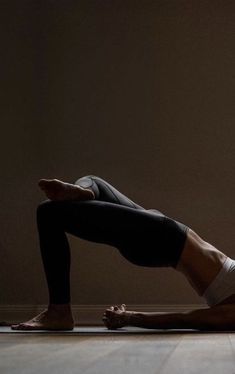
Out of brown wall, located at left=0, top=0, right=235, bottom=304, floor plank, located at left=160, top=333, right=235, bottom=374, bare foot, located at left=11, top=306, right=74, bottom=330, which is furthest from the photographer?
brown wall, located at left=0, top=0, right=235, bottom=304

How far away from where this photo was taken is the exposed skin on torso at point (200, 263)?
255 centimetres

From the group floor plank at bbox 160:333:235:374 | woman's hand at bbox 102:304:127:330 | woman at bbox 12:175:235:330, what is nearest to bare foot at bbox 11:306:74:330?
woman at bbox 12:175:235:330

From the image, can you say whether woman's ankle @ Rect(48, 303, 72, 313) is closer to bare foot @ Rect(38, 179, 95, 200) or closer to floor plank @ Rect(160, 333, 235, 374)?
bare foot @ Rect(38, 179, 95, 200)

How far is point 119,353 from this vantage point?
1660mm

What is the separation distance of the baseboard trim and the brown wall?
41 millimetres

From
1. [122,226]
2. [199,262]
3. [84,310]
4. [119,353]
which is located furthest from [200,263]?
[84,310]

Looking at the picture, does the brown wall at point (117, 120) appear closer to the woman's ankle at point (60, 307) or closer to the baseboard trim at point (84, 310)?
the baseboard trim at point (84, 310)

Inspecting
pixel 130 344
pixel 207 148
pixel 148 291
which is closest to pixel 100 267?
pixel 148 291

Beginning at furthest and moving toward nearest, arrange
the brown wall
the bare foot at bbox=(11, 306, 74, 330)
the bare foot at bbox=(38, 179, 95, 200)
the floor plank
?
the brown wall < the bare foot at bbox=(11, 306, 74, 330) < the bare foot at bbox=(38, 179, 95, 200) < the floor plank

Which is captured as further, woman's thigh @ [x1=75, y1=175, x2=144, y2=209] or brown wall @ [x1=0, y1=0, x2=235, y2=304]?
brown wall @ [x1=0, y1=0, x2=235, y2=304]

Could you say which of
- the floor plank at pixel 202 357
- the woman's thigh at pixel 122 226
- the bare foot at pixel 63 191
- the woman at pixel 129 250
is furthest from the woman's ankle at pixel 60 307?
the floor plank at pixel 202 357

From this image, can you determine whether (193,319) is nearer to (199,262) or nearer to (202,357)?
(199,262)

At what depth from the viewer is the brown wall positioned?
4266 mm

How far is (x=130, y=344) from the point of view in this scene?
1943 mm
